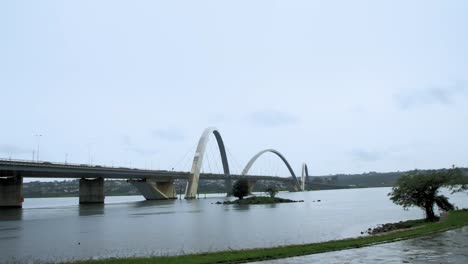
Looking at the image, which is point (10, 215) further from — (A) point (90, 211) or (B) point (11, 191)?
(B) point (11, 191)

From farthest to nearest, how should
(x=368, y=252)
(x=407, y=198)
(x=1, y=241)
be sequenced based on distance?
(x=407, y=198)
(x=1, y=241)
(x=368, y=252)

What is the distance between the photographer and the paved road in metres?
13.8

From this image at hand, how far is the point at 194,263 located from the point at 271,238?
15913 mm

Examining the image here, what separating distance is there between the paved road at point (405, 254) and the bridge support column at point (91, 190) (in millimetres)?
95740

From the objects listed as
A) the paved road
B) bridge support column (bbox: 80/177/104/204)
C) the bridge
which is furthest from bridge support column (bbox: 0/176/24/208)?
the paved road

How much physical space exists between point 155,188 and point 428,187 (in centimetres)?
9547

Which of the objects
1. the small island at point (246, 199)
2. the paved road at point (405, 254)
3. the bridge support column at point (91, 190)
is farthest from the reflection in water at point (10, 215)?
Result: the paved road at point (405, 254)

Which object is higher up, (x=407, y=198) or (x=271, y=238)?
(x=407, y=198)

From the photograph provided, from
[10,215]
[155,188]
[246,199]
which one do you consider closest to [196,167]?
[155,188]

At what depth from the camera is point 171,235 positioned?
1344 inches

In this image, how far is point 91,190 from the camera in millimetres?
106812

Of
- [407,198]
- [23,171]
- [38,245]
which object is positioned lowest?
[38,245]

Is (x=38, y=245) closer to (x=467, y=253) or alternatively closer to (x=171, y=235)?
(x=171, y=235)

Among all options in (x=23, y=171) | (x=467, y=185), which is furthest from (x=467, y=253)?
(x=23, y=171)
